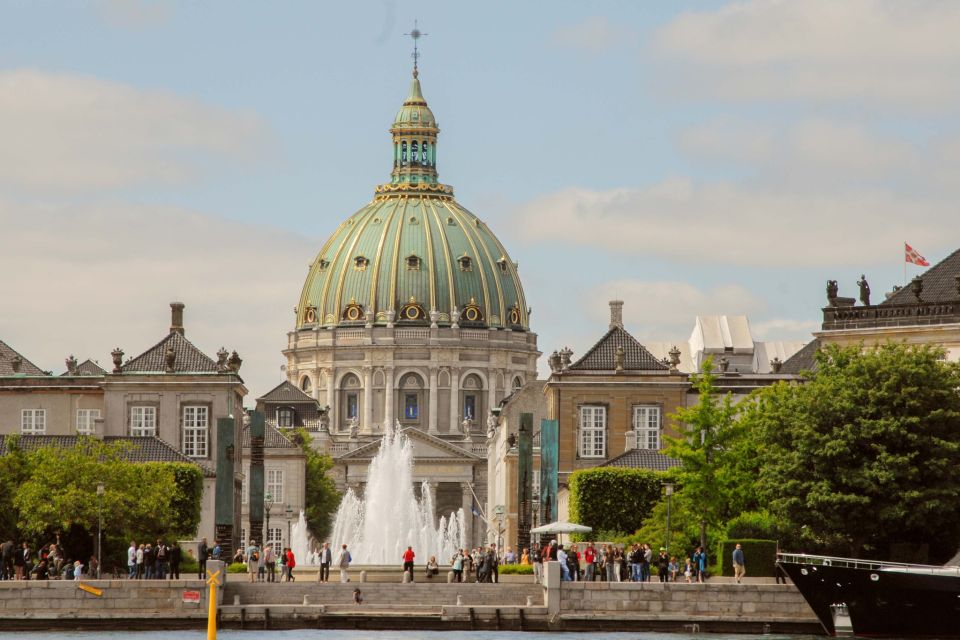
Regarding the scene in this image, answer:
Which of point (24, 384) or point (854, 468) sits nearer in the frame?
point (854, 468)

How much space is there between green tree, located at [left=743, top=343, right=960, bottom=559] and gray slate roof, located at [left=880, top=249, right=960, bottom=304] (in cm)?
1138


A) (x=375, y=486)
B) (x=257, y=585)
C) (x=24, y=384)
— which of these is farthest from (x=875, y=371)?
(x=375, y=486)

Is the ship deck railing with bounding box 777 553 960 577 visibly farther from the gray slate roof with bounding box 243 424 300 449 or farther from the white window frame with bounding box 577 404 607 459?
the gray slate roof with bounding box 243 424 300 449

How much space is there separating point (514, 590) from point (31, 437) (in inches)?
1188

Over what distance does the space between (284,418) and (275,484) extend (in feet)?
Result: 176

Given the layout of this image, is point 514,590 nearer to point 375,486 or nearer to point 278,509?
point 375,486

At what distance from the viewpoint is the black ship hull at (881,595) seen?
6731cm

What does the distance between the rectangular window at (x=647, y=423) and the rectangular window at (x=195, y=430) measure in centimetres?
1768

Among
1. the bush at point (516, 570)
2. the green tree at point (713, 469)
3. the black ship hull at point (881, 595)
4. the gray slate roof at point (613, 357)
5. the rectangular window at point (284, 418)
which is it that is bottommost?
the black ship hull at point (881, 595)

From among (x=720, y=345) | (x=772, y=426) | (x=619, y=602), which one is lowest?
(x=619, y=602)

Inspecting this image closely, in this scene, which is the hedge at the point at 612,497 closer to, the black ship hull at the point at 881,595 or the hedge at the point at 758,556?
the hedge at the point at 758,556

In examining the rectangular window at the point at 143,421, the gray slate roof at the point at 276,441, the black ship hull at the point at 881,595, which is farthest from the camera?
the gray slate roof at the point at 276,441

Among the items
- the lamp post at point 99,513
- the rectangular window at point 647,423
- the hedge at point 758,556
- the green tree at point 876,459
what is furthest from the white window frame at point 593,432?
the hedge at point 758,556

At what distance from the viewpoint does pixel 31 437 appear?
96500 mm
